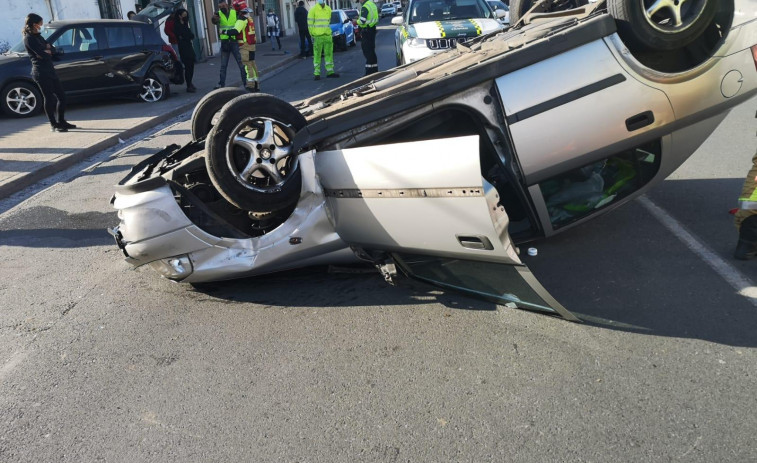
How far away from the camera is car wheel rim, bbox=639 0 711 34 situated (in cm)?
404

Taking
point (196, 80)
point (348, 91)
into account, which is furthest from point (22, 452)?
point (196, 80)

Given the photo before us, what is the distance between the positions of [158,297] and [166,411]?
1.43m

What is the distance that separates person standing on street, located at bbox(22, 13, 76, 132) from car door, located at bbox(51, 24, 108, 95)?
232cm

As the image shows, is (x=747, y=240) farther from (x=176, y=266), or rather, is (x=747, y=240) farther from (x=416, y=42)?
(x=416, y=42)

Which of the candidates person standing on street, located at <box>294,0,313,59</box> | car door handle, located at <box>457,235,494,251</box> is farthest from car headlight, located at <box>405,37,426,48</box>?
person standing on street, located at <box>294,0,313,59</box>

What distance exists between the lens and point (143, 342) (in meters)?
3.88

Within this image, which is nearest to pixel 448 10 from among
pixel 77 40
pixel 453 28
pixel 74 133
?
pixel 453 28

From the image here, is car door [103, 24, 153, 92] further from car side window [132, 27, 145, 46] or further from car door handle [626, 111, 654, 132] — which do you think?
car door handle [626, 111, 654, 132]

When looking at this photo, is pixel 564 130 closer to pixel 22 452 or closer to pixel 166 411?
pixel 166 411

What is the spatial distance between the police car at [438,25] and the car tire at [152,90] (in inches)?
206

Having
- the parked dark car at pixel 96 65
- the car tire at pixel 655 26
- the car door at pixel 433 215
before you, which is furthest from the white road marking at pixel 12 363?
the parked dark car at pixel 96 65

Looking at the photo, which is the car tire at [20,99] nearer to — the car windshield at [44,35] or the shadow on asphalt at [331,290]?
the car windshield at [44,35]

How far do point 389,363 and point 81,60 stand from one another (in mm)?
11494

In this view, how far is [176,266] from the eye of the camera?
4.23 metres
